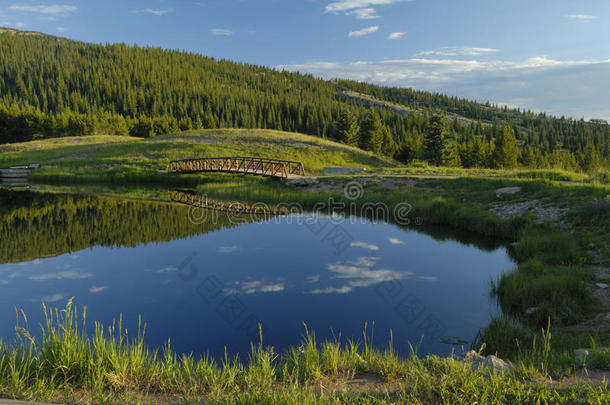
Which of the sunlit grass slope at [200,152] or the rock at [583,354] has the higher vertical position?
the sunlit grass slope at [200,152]

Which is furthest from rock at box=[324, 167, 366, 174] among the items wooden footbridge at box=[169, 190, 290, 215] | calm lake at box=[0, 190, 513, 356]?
calm lake at box=[0, 190, 513, 356]

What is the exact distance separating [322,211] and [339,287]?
13.7 m

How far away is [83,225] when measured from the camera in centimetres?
2075

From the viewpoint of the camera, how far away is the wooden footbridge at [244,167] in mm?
36281

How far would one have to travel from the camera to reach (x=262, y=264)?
14109mm

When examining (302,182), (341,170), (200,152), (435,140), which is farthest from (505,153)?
(302,182)

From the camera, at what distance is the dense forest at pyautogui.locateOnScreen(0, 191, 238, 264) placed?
16.6 m

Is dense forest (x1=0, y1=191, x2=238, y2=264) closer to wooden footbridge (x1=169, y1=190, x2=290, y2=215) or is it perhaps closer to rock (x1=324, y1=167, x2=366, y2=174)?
wooden footbridge (x1=169, y1=190, x2=290, y2=215)

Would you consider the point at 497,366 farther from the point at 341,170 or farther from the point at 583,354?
the point at 341,170

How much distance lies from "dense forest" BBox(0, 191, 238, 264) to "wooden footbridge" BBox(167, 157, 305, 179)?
1089cm

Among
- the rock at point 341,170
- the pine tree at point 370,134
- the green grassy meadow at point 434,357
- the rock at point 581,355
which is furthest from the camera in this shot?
the pine tree at point 370,134

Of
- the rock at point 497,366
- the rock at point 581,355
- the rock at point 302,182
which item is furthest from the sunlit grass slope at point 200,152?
the rock at point 497,366

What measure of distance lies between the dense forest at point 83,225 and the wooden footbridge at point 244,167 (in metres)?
10.9

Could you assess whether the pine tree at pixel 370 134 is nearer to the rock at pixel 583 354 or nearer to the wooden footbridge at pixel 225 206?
the wooden footbridge at pixel 225 206
